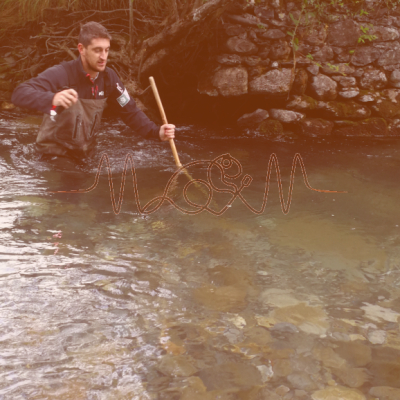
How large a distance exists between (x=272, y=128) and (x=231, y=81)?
108 centimetres

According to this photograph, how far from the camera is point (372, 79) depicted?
8141 millimetres

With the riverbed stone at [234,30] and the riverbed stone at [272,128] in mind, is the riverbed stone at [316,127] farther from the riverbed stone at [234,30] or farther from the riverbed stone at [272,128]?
the riverbed stone at [234,30]

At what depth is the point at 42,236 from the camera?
3674 mm

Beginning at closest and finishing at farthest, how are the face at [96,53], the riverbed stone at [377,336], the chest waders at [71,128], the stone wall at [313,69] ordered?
the riverbed stone at [377,336], the face at [96,53], the chest waders at [71,128], the stone wall at [313,69]

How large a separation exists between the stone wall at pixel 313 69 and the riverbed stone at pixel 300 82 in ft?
0.05

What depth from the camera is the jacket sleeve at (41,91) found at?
4.38 metres

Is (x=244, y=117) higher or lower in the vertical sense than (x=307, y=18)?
lower

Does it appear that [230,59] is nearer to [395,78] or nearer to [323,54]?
[323,54]

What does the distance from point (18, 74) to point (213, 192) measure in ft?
19.4

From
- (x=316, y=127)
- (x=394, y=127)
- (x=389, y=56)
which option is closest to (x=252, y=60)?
(x=316, y=127)

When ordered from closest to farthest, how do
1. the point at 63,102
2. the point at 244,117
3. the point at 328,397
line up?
the point at 328,397 → the point at 63,102 → the point at 244,117

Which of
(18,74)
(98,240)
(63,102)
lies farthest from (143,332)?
(18,74)

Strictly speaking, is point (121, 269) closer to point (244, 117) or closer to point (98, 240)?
point (98, 240)

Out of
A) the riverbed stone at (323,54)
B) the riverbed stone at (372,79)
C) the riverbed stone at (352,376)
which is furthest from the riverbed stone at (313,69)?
the riverbed stone at (352,376)
